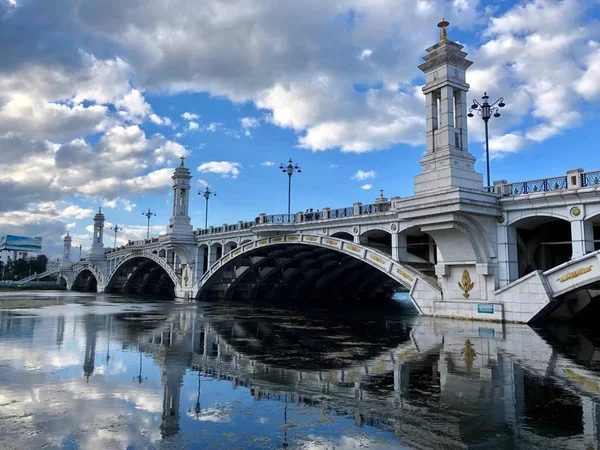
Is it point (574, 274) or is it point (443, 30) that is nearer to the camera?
point (574, 274)

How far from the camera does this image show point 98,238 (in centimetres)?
9981

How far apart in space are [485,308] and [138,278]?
76116 millimetres

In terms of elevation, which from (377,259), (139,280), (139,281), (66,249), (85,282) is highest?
(66,249)

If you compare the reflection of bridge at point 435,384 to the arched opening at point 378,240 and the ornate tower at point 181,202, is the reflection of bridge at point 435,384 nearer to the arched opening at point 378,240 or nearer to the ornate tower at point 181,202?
the arched opening at point 378,240

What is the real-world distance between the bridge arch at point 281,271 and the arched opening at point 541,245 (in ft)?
54.5

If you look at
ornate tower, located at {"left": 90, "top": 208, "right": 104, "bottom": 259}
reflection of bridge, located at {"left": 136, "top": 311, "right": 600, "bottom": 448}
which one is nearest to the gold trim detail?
reflection of bridge, located at {"left": 136, "top": 311, "right": 600, "bottom": 448}

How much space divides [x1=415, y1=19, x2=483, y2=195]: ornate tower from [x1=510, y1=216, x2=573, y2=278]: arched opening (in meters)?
5.03

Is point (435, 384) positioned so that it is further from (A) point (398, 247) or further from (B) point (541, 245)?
(B) point (541, 245)

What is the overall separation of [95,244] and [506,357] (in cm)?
9551

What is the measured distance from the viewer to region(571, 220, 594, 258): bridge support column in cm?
2327

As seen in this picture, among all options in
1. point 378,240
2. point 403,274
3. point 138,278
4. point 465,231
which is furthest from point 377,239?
point 138,278

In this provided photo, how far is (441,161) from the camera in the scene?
26781mm

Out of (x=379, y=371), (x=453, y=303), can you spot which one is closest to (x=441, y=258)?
(x=453, y=303)

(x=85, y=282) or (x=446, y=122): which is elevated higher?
(x=446, y=122)
